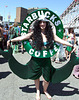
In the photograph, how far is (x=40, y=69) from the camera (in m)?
2.73

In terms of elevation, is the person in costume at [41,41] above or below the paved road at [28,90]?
above

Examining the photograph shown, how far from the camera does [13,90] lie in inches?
127

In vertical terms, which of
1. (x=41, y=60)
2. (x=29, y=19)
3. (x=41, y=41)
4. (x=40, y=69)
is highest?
(x=29, y=19)

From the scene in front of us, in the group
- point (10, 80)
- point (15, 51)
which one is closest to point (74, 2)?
point (15, 51)

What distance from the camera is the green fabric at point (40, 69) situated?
107 inches

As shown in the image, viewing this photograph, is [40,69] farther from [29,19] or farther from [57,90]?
[29,19]

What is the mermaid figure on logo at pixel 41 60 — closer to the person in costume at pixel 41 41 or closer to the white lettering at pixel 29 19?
the person in costume at pixel 41 41

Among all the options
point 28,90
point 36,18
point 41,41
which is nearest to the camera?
point 41,41

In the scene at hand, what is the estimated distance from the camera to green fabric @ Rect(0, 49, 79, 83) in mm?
2709

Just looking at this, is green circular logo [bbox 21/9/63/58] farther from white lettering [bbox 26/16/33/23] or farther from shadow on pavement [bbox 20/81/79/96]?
shadow on pavement [bbox 20/81/79/96]

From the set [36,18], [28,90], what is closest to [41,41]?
[36,18]

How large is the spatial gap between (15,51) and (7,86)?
5.43 metres

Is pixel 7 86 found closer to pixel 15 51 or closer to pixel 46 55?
pixel 46 55

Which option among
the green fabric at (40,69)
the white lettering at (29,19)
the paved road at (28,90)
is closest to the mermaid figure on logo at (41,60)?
the green fabric at (40,69)
